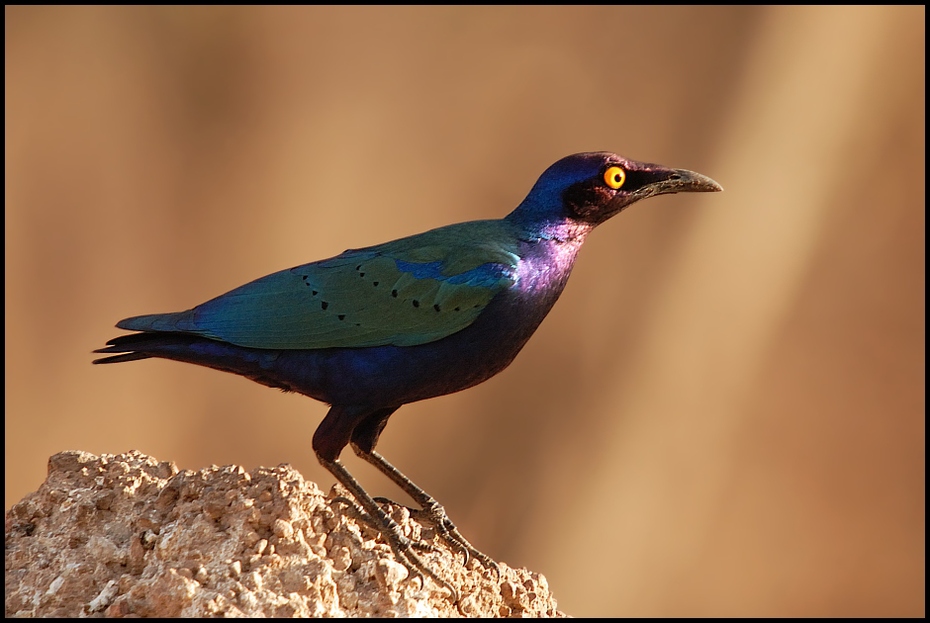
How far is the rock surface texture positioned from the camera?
3.13 metres

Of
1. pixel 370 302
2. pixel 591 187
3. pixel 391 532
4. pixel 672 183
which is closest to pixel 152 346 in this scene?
pixel 370 302

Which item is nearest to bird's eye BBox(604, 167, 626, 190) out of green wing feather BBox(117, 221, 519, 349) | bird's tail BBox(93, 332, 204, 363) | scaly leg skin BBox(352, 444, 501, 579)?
green wing feather BBox(117, 221, 519, 349)

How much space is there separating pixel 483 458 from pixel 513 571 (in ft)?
19.2

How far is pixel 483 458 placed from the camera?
32.0 feet

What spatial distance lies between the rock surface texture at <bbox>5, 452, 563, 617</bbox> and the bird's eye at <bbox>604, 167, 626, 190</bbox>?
169 centimetres

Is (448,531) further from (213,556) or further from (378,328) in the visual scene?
(213,556)

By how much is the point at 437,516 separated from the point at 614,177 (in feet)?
5.26

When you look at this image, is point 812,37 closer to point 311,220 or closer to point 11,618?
point 311,220

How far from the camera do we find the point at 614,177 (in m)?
4.41

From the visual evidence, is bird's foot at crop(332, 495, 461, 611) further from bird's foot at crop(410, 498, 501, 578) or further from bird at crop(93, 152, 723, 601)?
bird's foot at crop(410, 498, 501, 578)

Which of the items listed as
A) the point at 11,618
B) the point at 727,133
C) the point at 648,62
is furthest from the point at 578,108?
the point at 11,618

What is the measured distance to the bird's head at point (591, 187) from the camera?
14.5 ft

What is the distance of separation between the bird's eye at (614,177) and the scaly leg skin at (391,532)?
5.38 feet

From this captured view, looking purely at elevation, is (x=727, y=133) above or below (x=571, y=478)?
above
